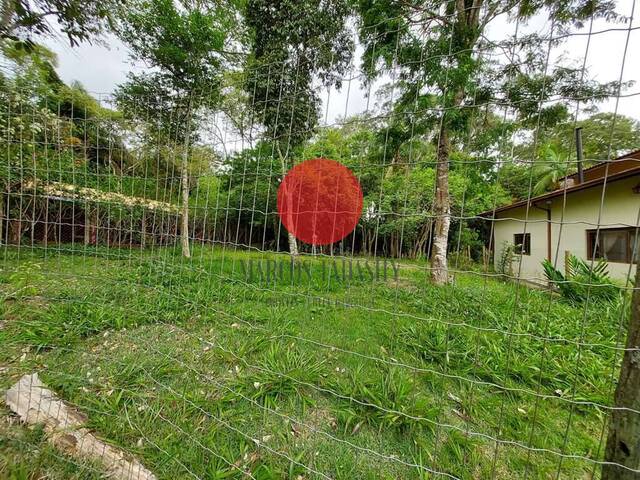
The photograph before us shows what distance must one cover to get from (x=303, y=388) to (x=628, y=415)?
4.22ft

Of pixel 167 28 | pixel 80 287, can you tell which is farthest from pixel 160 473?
pixel 167 28

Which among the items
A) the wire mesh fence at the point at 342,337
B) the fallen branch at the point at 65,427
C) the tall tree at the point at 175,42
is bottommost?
the fallen branch at the point at 65,427

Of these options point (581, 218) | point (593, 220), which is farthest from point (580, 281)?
point (581, 218)

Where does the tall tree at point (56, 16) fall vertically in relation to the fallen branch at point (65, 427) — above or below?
above

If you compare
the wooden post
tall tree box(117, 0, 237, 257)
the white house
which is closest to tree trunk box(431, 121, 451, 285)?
the white house

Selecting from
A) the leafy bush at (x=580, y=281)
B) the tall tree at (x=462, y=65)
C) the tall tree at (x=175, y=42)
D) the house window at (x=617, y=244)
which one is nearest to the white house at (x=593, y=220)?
the house window at (x=617, y=244)

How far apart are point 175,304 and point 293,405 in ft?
5.32

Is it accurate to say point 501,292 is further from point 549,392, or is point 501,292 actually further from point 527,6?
point 527,6

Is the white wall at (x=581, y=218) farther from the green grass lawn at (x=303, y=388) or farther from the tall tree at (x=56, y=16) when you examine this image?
the tall tree at (x=56, y=16)

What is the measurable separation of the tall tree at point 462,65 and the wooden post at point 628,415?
49 cm

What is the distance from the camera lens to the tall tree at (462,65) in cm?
105

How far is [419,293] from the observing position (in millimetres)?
3055

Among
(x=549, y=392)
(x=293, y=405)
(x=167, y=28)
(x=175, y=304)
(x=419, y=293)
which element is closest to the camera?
(x=293, y=405)

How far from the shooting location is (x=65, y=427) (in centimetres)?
113
